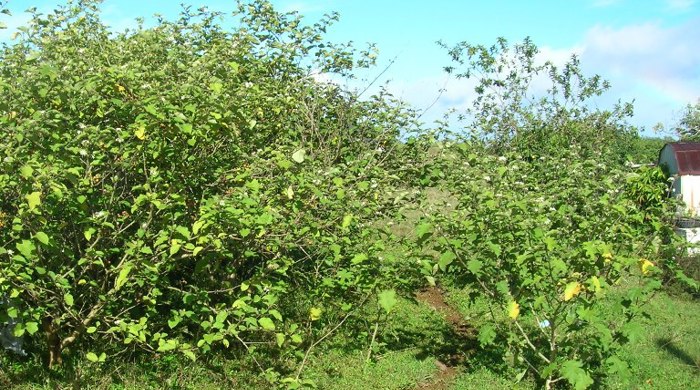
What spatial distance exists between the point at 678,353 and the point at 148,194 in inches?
186

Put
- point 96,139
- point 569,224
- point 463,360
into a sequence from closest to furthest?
point 96,139 < point 569,224 < point 463,360

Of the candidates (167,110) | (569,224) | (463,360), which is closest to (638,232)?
(569,224)

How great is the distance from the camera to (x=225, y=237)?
14.1ft

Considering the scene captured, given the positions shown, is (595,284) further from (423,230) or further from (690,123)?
(690,123)

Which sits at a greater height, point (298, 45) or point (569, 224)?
point (298, 45)

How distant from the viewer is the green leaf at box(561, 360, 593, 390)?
4.38 metres

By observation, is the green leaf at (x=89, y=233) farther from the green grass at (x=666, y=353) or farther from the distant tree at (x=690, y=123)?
the distant tree at (x=690, y=123)

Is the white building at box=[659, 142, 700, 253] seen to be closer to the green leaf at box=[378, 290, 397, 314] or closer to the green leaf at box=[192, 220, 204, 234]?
the green leaf at box=[378, 290, 397, 314]

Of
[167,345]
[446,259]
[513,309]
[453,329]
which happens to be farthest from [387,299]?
[453,329]

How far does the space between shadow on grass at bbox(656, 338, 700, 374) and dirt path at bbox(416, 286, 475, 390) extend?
5.44ft

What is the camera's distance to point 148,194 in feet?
13.4

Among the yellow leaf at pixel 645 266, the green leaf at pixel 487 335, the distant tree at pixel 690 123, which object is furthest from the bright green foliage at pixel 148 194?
the distant tree at pixel 690 123

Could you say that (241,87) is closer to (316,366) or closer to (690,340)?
(316,366)

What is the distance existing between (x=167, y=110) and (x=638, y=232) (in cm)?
308
